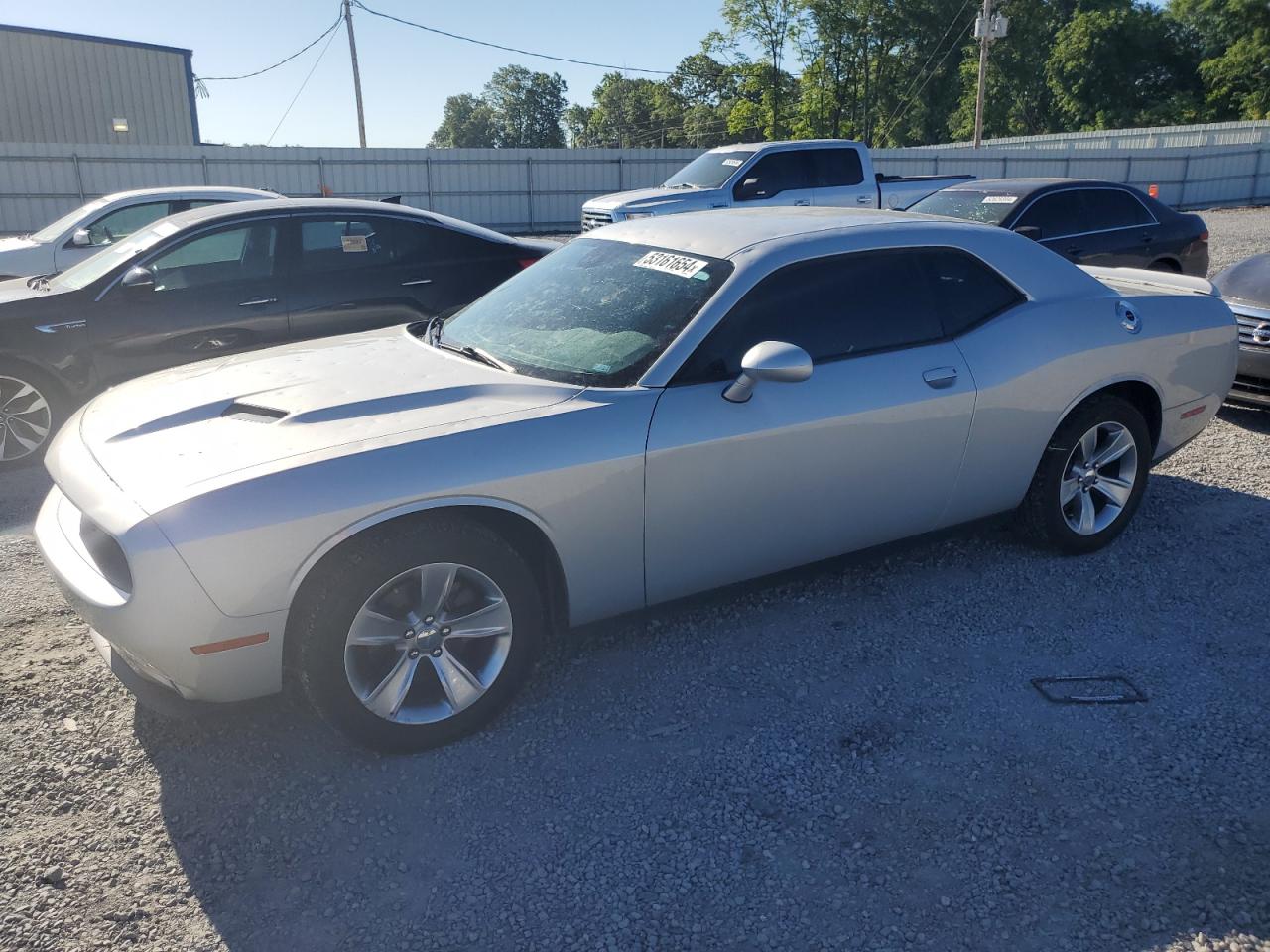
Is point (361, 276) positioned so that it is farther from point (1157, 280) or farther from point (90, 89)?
point (90, 89)

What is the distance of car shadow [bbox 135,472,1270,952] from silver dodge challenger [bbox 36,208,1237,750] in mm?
296

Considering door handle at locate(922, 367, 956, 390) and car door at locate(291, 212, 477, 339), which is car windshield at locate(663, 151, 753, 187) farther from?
door handle at locate(922, 367, 956, 390)

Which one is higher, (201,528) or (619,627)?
(201,528)

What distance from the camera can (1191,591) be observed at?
4.34 meters

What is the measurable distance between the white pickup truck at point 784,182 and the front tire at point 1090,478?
9.56m

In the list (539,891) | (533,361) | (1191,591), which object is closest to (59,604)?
(533,361)

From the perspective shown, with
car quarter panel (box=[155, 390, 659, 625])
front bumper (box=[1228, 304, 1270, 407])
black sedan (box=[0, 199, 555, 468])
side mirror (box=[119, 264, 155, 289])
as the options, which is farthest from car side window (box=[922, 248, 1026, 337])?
side mirror (box=[119, 264, 155, 289])

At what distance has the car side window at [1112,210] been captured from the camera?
363 inches

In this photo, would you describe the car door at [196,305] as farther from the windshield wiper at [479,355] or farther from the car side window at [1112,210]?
the car side window at [1112,210]

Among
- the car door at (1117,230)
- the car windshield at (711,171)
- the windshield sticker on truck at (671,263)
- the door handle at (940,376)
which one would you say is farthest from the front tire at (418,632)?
the car windshield at (711,171)

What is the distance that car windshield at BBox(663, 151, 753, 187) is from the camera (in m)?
14.2

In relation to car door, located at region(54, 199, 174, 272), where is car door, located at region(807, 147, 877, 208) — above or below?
above

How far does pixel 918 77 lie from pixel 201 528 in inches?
2819

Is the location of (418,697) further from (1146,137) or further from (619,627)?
(1146,137)
